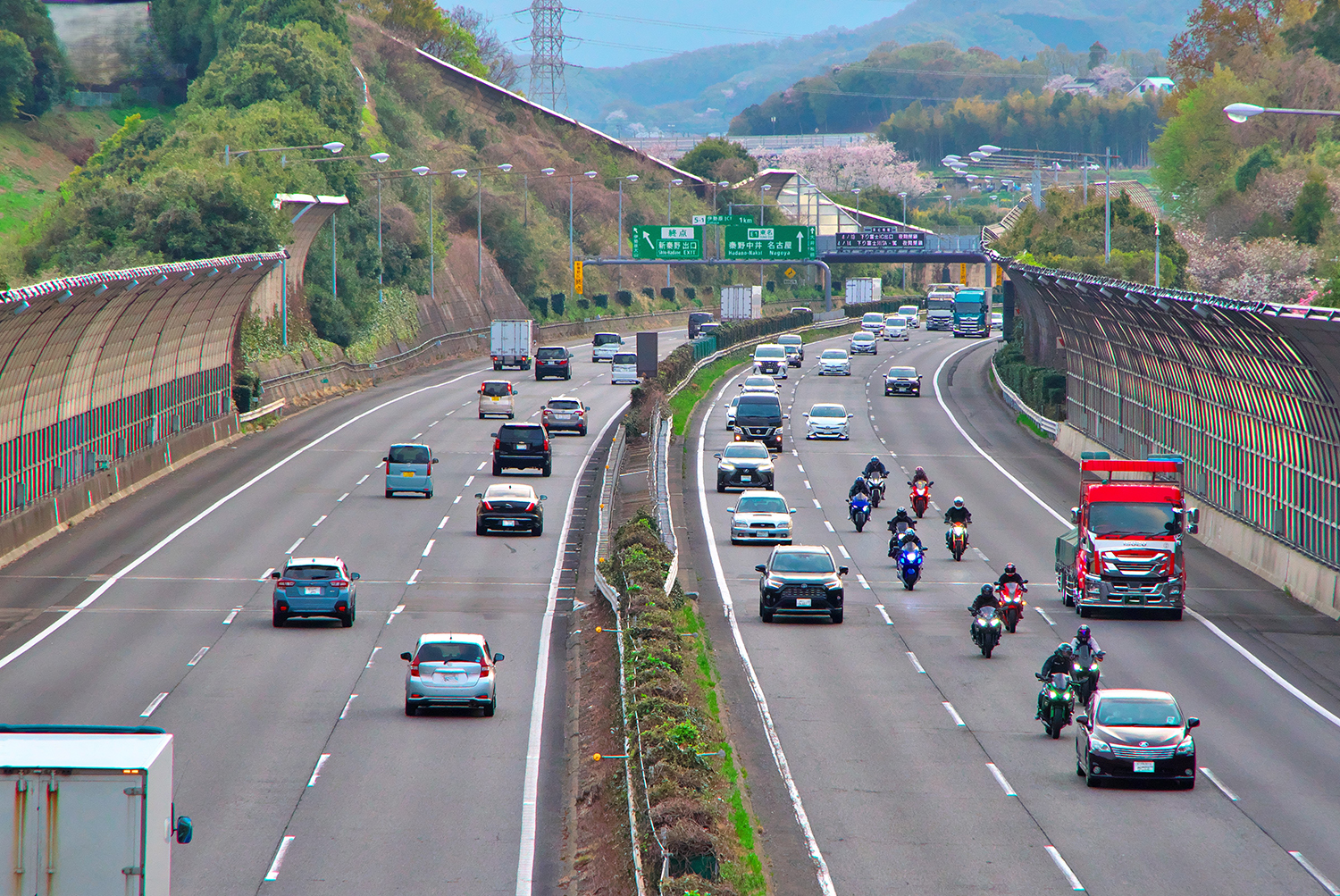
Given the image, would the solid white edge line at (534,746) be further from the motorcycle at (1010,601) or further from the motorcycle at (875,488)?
the motorcycle at (875,488)

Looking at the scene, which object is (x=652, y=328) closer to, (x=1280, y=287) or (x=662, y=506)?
(x=1280, y=287)

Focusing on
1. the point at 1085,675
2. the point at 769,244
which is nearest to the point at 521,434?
the point at 1085,675

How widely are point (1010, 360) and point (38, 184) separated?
220 feet

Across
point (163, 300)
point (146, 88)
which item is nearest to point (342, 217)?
point (146, 88)

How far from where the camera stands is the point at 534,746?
2417 cm

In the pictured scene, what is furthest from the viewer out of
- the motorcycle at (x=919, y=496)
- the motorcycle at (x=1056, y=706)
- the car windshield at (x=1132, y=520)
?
the motorcycle at (x=919, y=496)

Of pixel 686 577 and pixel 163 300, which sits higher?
pixel 163 300

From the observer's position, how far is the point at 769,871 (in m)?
18.0

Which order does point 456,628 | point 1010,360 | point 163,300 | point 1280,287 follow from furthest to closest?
1. point 1280,287
2. point 1010,360
3. point 163,300
4. point 456,628

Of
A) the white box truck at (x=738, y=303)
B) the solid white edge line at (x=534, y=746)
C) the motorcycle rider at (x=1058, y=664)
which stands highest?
the white box truck at (x=738, y=303)

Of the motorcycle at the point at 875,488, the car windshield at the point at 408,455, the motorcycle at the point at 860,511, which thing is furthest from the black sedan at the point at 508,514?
the motorcycle at the point at 875,488

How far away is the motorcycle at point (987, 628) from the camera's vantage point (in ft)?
98.2

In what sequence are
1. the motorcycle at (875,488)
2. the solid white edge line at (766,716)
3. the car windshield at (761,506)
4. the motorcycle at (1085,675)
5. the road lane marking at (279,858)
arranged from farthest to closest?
the motorcycle at (875,488), the car windshield at (761,506), the motorcycle at (1085,675), the solid white edge line at (766,716), the road lane marking at (279,858)

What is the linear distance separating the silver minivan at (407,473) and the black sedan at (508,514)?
6.13m
